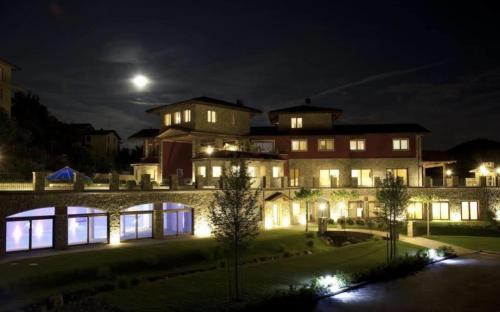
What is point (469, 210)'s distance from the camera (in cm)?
4466

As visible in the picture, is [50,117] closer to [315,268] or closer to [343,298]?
[315,268]

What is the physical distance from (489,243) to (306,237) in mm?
13134

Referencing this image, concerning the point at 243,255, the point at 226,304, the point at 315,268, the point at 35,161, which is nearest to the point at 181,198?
the point at 243,255

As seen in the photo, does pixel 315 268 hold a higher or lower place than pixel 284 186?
lower

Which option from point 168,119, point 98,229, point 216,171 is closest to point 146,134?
point 168,119

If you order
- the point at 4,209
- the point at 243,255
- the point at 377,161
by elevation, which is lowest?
the point at 243,255

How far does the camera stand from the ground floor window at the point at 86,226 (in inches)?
1152

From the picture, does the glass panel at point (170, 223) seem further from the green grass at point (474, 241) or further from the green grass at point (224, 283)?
the green grass at point (474, 241)

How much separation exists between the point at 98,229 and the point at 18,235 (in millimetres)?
5143

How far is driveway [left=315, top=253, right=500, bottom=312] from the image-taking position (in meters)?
A: 17.6

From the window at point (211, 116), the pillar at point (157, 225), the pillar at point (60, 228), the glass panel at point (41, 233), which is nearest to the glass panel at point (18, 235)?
the glass panel at point (41, 233)

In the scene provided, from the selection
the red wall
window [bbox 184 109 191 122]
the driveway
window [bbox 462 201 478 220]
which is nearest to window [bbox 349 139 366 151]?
window [bbox 462 201 478 220]

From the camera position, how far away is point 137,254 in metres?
27.2

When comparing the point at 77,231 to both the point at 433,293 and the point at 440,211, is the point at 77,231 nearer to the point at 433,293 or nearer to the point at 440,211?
the point at 433,293
